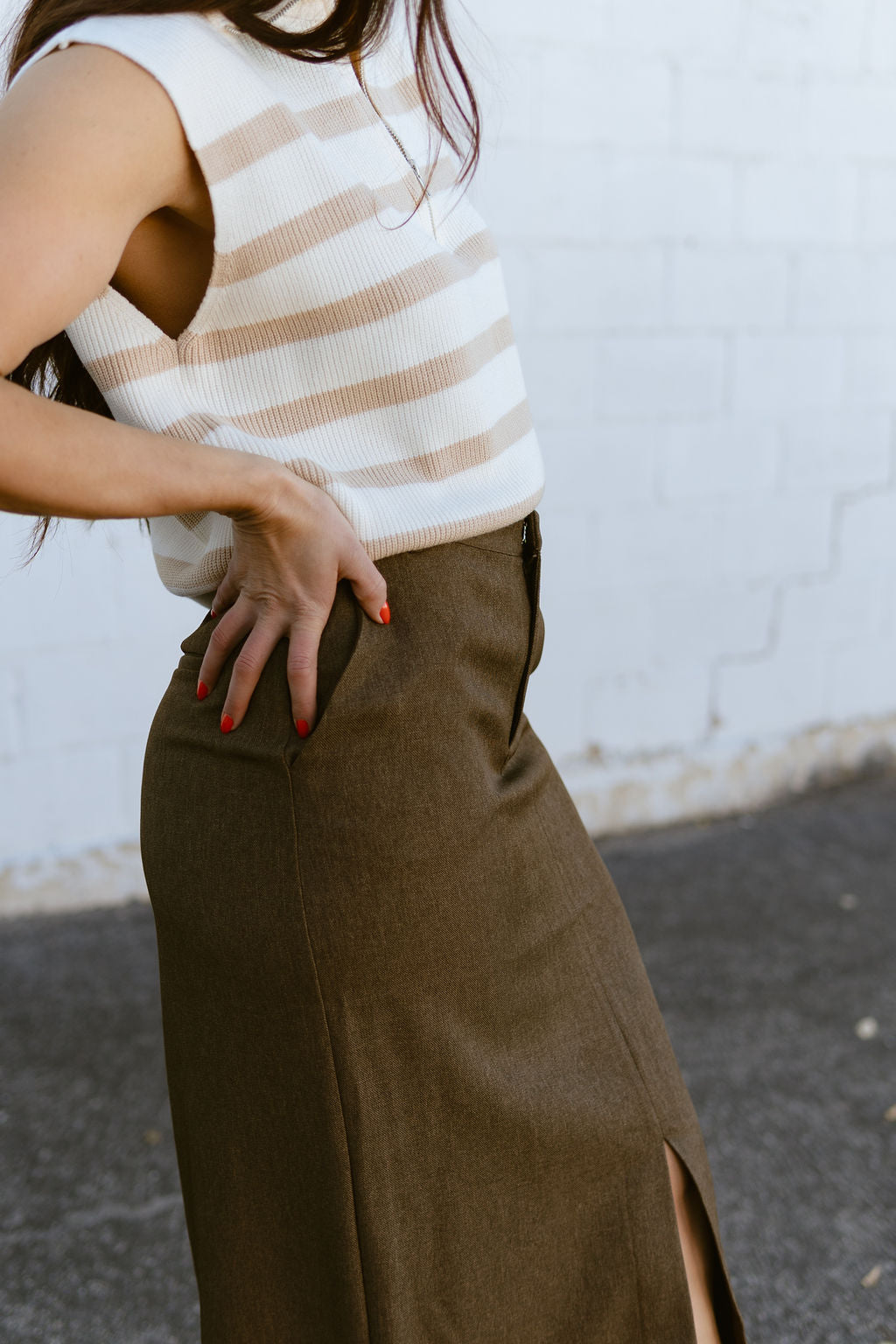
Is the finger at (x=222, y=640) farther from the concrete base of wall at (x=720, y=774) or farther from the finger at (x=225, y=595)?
the concrete base of wall at (x=720, y=774)

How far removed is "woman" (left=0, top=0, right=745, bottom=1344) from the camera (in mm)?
719

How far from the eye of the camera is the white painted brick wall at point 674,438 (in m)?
2.35

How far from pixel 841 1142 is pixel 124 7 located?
1.77m

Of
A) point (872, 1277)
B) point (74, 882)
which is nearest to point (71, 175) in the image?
point (872, 1277)

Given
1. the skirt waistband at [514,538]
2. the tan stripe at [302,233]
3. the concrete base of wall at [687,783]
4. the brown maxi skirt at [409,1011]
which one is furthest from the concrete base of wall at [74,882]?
the tan stripe at [302,233]

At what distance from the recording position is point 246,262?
2.37ft

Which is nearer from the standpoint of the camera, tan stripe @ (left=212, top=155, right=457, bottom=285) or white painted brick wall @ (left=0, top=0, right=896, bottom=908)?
tan stripe @ (left=212, top=155, right=457, bottom=285)

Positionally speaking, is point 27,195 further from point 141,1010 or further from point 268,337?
point 141,1010

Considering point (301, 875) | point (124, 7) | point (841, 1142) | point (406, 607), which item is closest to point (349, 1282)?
point (301, 875)

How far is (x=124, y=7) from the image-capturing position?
28.0 inches

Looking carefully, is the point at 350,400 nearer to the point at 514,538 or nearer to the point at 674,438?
the point at 514,538

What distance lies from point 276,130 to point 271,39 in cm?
6

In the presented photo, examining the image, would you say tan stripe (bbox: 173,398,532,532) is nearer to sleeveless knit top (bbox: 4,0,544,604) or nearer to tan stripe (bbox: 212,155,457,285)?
sleeveless knit top (bbox: 4,0,544,604)

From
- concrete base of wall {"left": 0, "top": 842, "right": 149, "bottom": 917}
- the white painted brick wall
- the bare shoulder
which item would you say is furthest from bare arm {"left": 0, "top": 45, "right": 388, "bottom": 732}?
concrete base of wall {"left": 0, "top": 842, "right": 149, "bottom": 917}
